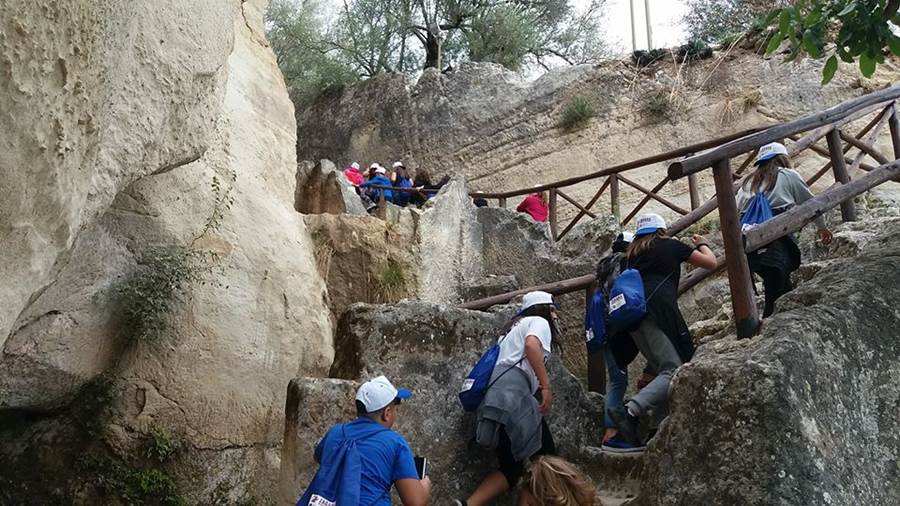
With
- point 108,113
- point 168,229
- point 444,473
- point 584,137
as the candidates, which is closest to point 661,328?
point 444,473

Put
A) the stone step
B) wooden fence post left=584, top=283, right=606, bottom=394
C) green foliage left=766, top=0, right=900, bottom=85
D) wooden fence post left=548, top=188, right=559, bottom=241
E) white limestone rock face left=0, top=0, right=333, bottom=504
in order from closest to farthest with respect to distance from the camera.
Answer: green foliage left=766, top=0, right=900, bottom=85
the stone step
wooden fence post left=584, top=283, right=606, bottom=394
white limestone rock face left=0, top=0, right=333, bottom=504
wooden fence post left=548, top=188, right=559, bottom=241

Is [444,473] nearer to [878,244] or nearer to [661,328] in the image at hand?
[661,328]

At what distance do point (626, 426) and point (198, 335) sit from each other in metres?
3.20

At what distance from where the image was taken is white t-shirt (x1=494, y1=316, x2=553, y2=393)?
4684 millimetres

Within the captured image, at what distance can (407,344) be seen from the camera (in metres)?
5.17

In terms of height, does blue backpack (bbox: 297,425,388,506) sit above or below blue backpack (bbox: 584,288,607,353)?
below

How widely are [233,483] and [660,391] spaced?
3.25 meters

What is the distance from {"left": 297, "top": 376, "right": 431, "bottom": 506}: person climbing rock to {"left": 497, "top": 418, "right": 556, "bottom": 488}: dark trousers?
0.79 m

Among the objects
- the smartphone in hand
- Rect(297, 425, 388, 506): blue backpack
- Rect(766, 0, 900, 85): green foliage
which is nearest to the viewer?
Rect(297, 425, 388, 506): blue backpack

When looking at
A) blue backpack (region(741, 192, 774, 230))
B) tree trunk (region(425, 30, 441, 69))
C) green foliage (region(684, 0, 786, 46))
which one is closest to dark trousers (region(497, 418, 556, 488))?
blue backpack (region(741, 192, 774, 230))

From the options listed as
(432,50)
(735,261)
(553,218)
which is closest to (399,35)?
(432,50)

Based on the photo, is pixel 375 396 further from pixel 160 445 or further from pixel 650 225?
pixel 160 445

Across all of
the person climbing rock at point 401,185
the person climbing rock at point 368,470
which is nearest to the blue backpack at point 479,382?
the person climbing rock at point 368,470

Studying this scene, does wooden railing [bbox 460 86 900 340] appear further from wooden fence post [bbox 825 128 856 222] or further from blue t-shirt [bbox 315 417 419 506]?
blue t-shirt [bbox 315 417 419 506]
